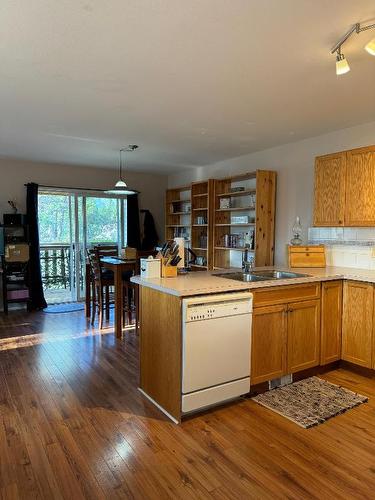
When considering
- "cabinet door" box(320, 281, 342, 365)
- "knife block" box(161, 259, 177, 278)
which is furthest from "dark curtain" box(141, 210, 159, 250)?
"cabinet door" box(320, 281, 342, 365)

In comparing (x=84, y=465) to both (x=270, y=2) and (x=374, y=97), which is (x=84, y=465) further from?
(x=374, y=97)

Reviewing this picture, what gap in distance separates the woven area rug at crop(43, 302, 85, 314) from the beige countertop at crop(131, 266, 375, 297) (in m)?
3.27

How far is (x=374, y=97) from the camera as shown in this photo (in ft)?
9.68

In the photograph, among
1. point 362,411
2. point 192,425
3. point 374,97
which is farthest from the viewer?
point 374,97

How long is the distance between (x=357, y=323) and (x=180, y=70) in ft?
8.50

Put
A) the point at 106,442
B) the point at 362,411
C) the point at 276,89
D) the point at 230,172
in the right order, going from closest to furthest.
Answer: the point at 106,442 → the point at 362,411 → the point at 276,89 → the point at 230,172

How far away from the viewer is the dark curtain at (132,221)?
675 cm

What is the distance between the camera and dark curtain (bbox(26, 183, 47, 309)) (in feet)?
18.9

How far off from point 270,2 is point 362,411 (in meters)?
2.68

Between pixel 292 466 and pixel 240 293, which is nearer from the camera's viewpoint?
pixel 292 466

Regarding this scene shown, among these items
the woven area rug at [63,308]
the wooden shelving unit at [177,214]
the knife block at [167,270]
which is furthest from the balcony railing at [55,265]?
the knife block at [167,270]

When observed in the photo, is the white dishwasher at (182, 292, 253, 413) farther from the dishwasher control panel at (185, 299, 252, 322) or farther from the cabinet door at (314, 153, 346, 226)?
the cabinet door at (314, 153, 346, 226)

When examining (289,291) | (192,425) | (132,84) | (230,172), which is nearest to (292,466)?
(192,425)

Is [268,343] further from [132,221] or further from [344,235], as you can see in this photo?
[132,221]
